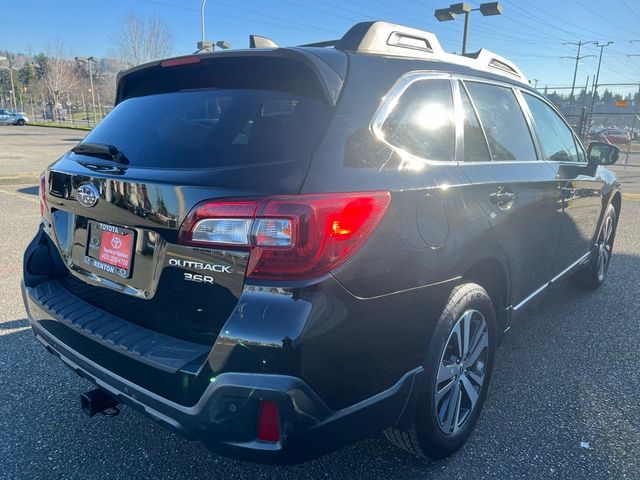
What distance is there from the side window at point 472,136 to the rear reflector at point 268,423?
4.97 feet

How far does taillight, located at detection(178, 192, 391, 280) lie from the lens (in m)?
1.55

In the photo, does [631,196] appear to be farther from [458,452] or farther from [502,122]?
[458,452]

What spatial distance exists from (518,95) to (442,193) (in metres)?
1.55

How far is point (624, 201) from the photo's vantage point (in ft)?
35.0

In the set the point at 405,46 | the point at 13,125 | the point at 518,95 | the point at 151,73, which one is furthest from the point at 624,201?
the point at 13,125

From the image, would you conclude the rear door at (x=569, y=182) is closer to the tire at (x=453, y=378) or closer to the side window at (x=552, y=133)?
the side window at (x=552, y=133)

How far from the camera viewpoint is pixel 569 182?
3.35m

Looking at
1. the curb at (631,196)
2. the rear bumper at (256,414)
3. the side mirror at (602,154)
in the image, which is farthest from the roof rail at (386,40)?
the curb at (631,196)

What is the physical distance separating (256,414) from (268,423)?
0.05 meters

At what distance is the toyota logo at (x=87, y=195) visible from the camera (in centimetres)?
193

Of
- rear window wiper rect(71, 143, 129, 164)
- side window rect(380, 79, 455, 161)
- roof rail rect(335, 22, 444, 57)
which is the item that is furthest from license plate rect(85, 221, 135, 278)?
roof rail rect(335, 22, 444, 57)

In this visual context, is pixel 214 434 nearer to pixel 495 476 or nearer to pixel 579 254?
pixel 495 476

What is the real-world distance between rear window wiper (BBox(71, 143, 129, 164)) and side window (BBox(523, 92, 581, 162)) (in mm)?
2601

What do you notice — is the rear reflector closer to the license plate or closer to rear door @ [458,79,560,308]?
the license plate
